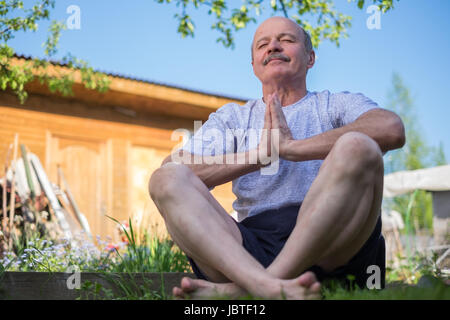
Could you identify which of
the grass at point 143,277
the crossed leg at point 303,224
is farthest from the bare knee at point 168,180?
the grass at point 143,277

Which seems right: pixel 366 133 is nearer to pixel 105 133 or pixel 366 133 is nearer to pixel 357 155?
pixel 357 155

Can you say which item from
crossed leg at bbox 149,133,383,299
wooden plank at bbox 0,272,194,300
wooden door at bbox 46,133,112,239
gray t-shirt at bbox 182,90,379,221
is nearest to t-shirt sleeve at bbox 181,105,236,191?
gray t-shirt at bbox 182,90,379,221

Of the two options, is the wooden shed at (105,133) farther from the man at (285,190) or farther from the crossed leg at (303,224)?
the crossed leg at (303,224)

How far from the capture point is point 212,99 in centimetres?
796

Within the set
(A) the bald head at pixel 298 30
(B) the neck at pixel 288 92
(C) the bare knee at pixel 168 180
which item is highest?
(A) the bald head at pixel 298 30

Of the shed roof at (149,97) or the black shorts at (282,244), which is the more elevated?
the shed roof at (149,97)

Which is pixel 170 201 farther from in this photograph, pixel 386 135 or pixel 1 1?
pixel 1 1

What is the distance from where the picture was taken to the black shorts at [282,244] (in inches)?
75.2

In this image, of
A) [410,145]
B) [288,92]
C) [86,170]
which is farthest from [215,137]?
[410,145]

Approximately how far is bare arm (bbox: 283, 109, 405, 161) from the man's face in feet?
1.81

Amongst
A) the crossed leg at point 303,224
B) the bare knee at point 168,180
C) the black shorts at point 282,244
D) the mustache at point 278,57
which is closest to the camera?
the crossed leg at point 303,224

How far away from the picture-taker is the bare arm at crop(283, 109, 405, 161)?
1.85m

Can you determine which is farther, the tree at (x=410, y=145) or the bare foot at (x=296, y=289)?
the tree at (x=410, y=145)

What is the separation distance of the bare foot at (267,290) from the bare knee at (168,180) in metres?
0.32
